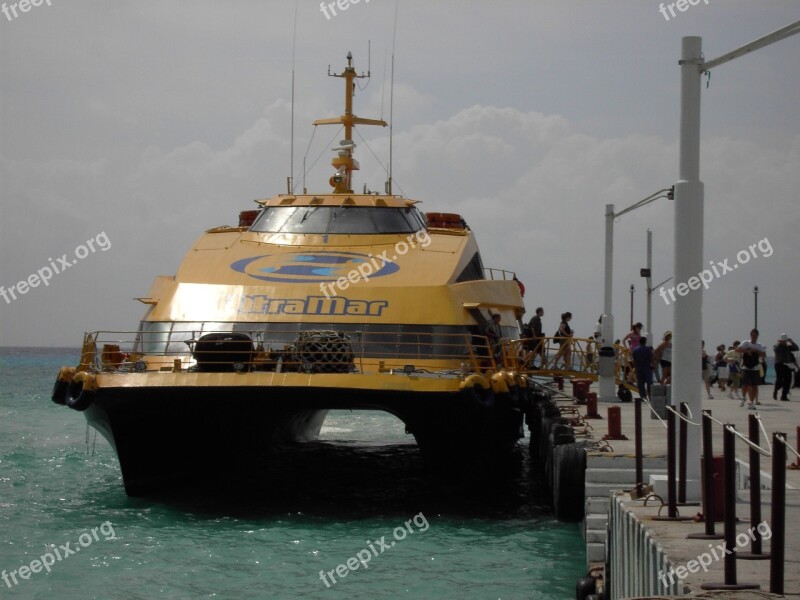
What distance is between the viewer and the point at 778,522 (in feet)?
19.0

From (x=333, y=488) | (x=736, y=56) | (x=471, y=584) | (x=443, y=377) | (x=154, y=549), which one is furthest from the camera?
(x=333, y=488)

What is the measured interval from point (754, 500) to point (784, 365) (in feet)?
53.3

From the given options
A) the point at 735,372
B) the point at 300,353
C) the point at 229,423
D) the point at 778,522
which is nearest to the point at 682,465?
the point at 778,522

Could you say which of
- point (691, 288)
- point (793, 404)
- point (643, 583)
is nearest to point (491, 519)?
point (691, 288)

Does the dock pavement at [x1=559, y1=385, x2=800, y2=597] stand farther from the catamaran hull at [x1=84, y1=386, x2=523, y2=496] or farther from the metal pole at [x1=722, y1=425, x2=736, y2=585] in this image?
the catamaran hull at [x1=84, y1=386, x2=523, y2=496]

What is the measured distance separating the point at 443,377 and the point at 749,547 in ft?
22.7

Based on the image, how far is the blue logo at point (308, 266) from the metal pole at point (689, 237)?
280 inches

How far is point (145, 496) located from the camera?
15.3 meters

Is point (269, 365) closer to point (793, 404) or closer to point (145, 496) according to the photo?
point (145, 496)

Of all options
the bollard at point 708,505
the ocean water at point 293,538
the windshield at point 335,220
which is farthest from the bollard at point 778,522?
the windshield at point 335,220

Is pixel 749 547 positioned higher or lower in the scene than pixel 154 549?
higher

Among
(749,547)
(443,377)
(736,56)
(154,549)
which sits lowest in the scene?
(154,549)

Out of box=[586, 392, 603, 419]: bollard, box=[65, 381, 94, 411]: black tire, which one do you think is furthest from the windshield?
box=[65, 381, 94, 411]: black tire

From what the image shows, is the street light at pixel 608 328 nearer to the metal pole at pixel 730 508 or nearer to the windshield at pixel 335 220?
the windshield at pixel 335 220
